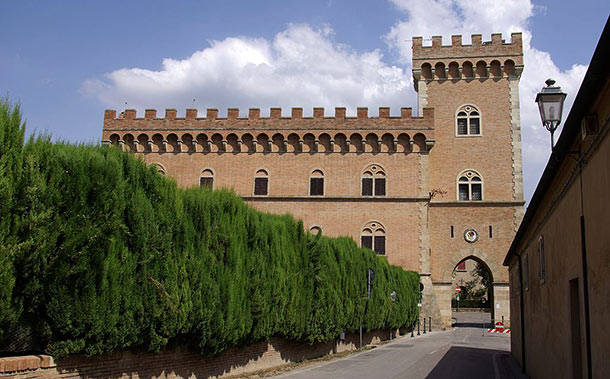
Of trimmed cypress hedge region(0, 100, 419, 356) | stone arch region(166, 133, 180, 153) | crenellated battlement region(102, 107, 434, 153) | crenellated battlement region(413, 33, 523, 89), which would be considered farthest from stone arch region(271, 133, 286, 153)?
trimmed cypress hedge region(0, 100, 419, 356)

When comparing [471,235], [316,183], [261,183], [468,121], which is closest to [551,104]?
[316,183]

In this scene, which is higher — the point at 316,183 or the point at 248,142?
the point at 248,142

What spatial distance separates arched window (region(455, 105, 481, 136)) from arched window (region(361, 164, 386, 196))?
6687mm

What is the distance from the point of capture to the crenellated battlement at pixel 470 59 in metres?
42.6

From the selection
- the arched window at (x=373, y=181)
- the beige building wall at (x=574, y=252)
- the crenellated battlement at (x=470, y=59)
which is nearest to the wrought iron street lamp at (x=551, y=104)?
the beige building wall at (x=574, y=252)

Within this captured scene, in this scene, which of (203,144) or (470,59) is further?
(470,59)

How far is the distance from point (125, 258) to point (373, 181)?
102 feet

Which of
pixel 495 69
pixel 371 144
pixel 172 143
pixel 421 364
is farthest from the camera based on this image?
pixel 495 69

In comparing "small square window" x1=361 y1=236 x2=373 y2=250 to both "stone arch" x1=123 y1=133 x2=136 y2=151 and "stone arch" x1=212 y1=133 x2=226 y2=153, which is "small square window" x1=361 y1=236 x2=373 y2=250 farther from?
"stone arch" x1=123 y1=133 x2=136 y2=151

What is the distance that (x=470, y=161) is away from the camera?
137 ft

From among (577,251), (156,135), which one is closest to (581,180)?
(577,251)

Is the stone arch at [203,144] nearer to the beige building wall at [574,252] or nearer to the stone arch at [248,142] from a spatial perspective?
the stone arch at [248,142]

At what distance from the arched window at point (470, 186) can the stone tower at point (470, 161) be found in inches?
2.7

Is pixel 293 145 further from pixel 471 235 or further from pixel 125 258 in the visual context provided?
pixel 125 258
